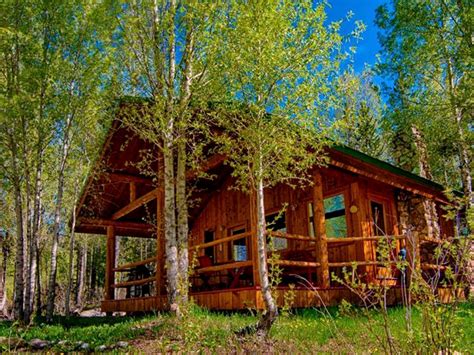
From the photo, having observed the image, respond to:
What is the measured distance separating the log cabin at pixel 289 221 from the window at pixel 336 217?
2 cm

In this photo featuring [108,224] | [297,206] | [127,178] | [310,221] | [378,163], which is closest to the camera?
[378,163]

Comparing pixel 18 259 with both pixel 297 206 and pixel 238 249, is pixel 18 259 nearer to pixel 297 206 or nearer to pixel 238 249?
pixel 238 249

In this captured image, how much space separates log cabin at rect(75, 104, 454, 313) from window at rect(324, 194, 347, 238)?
2 centimetres

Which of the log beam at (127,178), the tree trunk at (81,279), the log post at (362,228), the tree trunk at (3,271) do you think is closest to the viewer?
the log post at (362,228)

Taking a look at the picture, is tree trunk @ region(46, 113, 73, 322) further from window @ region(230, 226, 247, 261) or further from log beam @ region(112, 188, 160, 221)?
window @ region(230, 226, 247, 261)

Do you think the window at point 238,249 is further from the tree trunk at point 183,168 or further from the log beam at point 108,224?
the tree trunk at point 183,168

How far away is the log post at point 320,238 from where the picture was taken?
895 cm

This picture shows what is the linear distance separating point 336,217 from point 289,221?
1246 mm

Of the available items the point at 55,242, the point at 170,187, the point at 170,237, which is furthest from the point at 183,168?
the point at 55,242

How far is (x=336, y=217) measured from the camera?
1091 centimetres

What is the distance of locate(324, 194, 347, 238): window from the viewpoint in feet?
35.3

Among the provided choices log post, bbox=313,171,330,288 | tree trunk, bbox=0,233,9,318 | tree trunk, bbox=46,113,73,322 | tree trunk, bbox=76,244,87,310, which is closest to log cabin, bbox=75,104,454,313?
log post, bbox=313,171,330,288

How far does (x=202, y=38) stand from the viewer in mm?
8125

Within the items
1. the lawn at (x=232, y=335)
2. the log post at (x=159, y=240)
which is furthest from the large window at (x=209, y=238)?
the lawn at (x=232, y=335)
